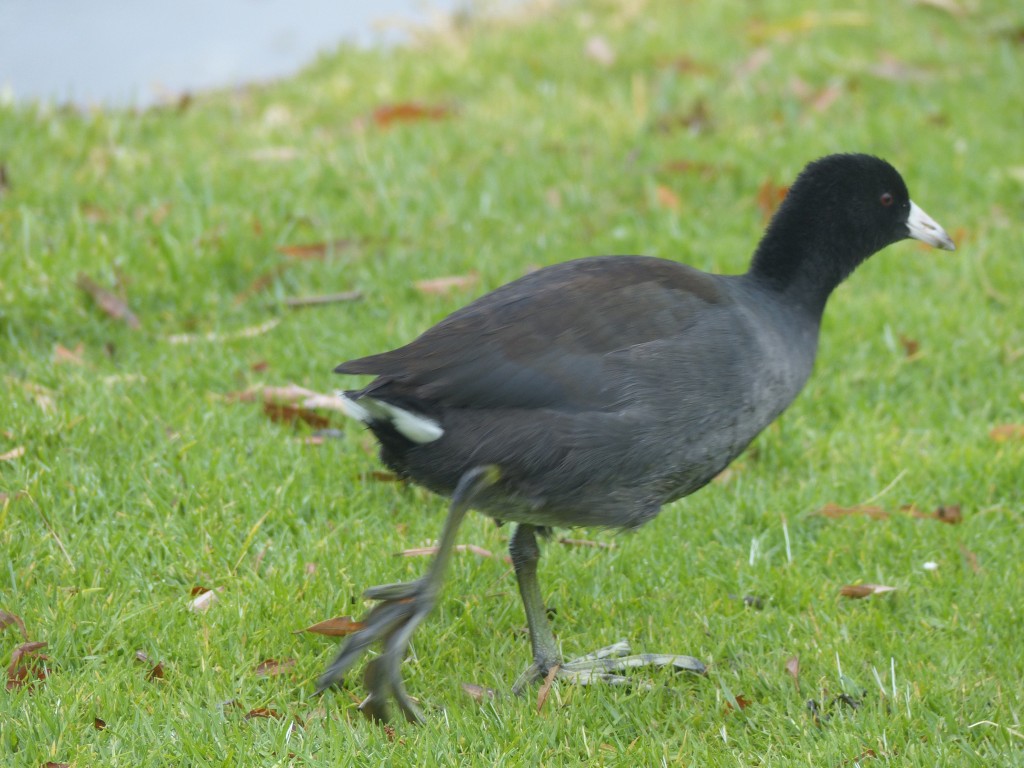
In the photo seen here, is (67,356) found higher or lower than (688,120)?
lower

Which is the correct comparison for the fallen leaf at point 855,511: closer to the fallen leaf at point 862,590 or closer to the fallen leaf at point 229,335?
the fallen leaf at point 862,590

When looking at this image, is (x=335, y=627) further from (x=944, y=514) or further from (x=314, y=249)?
(x=314, y=249)

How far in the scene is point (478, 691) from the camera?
288 cm

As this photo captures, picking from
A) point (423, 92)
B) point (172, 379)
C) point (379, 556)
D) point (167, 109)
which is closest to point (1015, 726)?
point (379, 556)

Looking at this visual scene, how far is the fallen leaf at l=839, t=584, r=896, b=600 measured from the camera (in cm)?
322

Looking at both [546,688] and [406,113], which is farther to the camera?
[406,113]

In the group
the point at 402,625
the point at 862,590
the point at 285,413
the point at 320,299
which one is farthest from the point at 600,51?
the point at 402,625

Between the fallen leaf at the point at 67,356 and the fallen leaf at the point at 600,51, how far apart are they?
3399 millimetres

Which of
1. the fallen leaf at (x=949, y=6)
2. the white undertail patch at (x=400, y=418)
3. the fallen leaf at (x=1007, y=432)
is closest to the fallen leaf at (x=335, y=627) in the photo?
the white undertail patch at (x=400, y=418)

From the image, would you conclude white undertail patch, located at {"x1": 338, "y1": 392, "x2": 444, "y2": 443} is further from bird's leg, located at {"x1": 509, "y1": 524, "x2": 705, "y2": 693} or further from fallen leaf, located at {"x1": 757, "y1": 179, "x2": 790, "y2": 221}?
fallen leaf, located at {"x1": 757, "y1": 179, "x2": 790, "y2": 221}

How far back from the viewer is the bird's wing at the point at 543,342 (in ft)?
8.96

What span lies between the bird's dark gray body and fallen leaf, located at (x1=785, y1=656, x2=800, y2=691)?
0.46 m

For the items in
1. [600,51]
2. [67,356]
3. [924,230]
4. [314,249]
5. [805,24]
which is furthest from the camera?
[805,24]

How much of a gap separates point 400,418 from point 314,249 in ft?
7.33
